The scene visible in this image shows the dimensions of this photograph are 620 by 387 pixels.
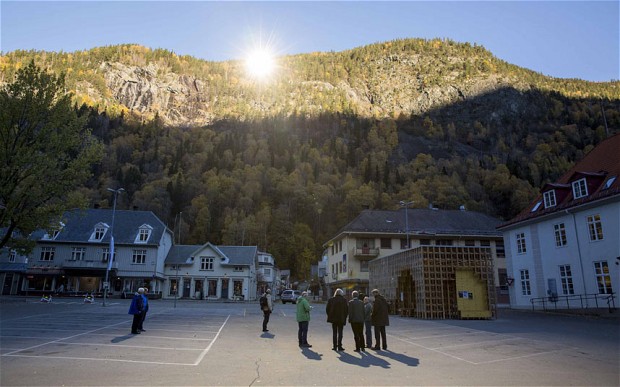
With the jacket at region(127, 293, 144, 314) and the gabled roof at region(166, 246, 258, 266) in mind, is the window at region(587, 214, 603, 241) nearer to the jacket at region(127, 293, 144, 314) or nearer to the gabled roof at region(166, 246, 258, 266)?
the jacket at region(127, 293, 144, 314)

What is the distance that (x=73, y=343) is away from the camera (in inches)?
473

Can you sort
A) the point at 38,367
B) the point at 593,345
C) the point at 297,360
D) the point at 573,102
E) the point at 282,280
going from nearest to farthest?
the point at 38,367
the point at 297,360
the point at 593,345
the point at 282,280
the point at 573,102

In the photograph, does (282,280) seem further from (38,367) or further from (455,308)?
(38,367)

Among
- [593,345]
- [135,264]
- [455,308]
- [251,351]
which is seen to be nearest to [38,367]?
[251,351]

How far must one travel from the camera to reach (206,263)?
60531mm

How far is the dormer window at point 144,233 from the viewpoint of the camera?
2230 inches

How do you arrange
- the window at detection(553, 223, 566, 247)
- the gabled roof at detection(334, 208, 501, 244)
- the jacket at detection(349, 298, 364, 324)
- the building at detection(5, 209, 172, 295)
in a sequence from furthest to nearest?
the building at detection(5, 209, 172, 295), the gabled roof at detection(334, 208, 501, 244), the window at detection(553, 223, 566, 247), the jacket at detection(349, 298, 364, 324)

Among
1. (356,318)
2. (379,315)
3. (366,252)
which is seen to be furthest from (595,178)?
(366,252)

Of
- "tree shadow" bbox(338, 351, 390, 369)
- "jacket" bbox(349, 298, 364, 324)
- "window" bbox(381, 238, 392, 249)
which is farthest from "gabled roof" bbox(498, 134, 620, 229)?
"tree shadow" bbox(338, 351, 390, 369)

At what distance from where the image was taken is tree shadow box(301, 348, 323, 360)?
35.7ft

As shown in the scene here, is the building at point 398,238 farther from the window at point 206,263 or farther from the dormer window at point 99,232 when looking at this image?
the dormer window at point 99,232

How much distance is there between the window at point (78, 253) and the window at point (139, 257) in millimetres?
6371

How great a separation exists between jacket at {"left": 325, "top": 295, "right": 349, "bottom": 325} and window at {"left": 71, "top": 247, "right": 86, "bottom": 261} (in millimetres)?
52195

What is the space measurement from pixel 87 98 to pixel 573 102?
Result: 233039mm
